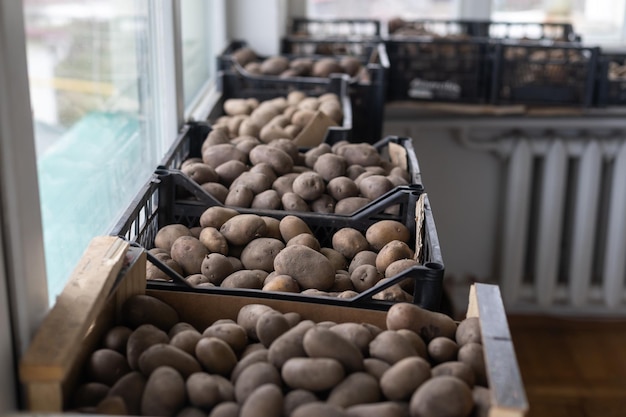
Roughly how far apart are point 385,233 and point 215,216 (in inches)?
10.9

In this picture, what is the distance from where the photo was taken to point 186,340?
0.95 m

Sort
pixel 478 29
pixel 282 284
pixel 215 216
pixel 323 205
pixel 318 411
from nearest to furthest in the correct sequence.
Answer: pixel 318 411 < pixel 282 284 < pixel 215 216 < pixel 323 205 < pixel 478 29

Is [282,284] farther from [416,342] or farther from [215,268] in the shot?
[416,342]

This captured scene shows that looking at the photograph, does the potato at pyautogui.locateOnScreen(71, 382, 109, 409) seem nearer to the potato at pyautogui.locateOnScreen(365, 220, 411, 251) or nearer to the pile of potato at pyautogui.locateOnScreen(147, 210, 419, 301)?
the pile of potato at pyautogui.locateOnScreen(147, 210, 419, 301)

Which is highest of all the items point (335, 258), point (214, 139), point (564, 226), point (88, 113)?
point (88, 113)

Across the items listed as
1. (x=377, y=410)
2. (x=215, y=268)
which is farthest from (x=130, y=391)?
(x=215, y=268)

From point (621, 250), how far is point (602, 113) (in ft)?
1.68

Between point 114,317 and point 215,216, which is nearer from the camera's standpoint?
point 114,317

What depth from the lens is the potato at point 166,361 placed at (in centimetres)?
89

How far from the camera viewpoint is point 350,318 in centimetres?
Answer: 106

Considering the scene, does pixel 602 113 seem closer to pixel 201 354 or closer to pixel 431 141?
pixel 431 141

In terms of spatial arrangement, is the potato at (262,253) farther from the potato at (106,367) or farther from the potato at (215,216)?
the potato at (106,367)

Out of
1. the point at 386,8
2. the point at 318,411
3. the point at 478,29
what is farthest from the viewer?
the point at 386,8

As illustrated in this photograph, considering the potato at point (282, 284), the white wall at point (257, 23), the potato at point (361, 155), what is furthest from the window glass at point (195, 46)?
the potato at point (282, 284)
